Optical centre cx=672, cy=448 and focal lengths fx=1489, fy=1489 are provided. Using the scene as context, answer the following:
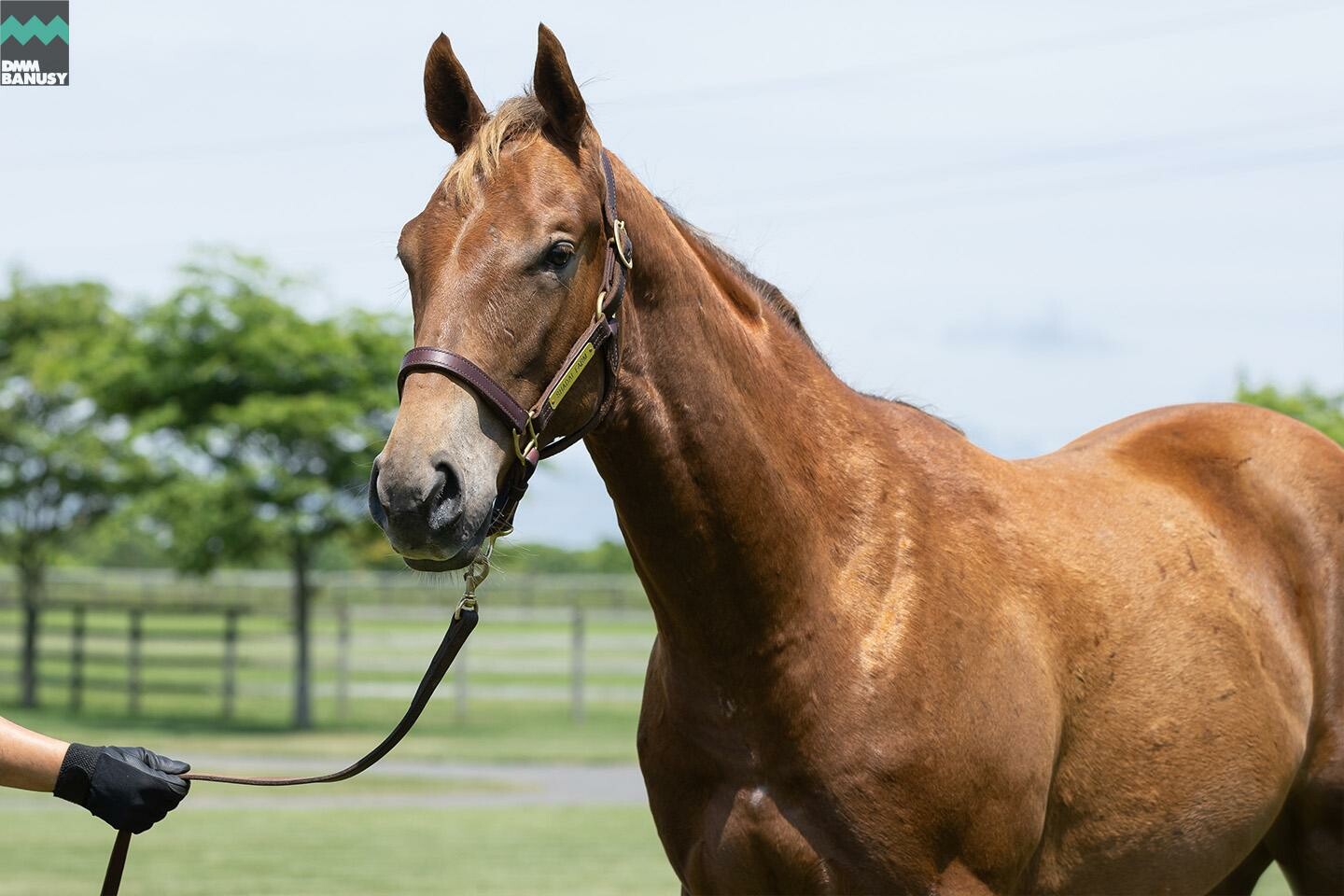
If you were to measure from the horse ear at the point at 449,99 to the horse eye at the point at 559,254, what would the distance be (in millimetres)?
488

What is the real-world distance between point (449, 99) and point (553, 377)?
0.78 m

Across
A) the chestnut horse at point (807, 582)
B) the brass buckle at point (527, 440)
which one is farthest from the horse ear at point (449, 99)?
the brass buckle at point (527, 440)

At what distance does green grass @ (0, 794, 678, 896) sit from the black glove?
5.55 metres

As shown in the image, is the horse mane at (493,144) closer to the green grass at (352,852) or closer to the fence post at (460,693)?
the green grass at (352,852)

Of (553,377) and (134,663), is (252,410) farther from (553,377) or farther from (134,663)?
(553,377)

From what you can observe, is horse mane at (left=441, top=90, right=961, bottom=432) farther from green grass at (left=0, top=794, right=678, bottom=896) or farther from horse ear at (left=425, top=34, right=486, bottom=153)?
green grass at (left=0, top=794, right=678, bottom=896)

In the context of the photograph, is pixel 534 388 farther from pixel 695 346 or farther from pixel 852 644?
pixel 852 644


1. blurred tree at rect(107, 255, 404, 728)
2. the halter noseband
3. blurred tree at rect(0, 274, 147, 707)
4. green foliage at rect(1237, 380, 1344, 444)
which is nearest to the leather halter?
the halter noseband

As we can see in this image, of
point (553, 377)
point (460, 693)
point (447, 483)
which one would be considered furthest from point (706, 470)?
point (460, 693)

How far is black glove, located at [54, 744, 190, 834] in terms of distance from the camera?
3.45 metres

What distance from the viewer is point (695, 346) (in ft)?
11.2

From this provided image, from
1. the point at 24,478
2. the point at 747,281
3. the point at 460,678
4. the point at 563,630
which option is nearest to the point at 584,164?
the point at 747,281

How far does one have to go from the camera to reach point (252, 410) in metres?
20.2

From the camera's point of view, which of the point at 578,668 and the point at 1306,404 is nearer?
the point at 1306,404
